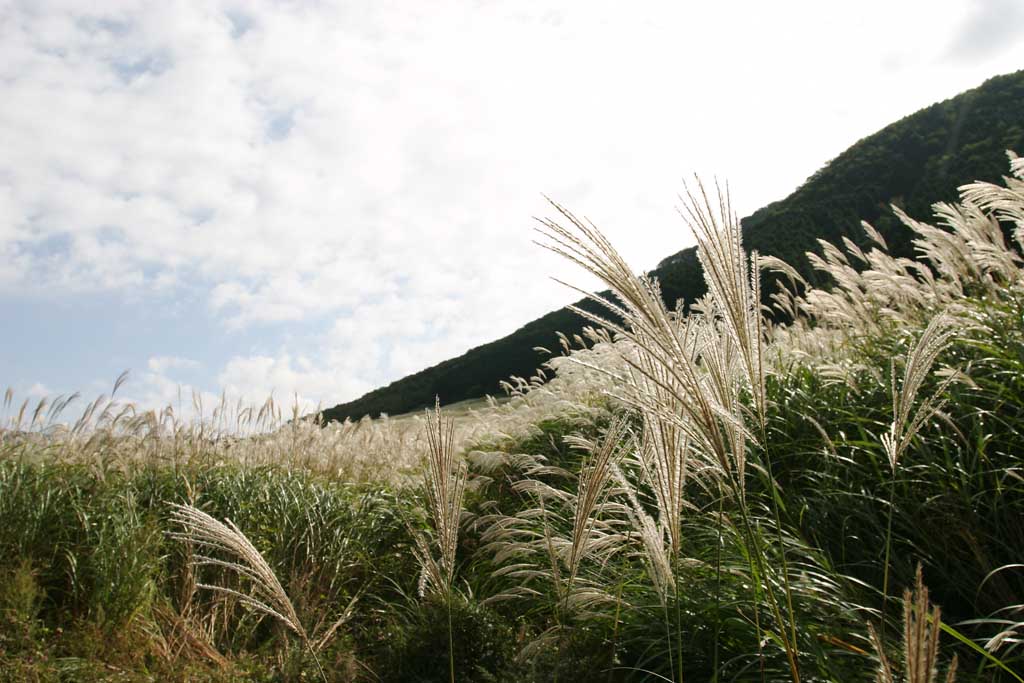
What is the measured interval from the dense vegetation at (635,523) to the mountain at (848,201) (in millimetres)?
23338

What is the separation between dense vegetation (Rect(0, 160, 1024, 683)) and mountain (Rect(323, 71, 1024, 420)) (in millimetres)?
23338

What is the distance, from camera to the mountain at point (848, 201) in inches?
1182

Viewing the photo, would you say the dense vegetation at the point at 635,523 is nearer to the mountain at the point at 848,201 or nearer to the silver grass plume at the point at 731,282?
the silver grass plume at the point at 731,282

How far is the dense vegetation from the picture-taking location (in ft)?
5.78

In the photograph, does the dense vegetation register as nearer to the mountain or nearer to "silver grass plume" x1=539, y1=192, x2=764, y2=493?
"silver grass plume" x1=539, y1=192, x2=764, y2=493

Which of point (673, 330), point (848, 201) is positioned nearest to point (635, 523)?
point (673, 330)

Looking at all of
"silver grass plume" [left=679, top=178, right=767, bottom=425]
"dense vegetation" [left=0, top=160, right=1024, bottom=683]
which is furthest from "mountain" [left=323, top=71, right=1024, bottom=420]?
"silver grass plume" [left=679, top=178, right=767, bottom=425]

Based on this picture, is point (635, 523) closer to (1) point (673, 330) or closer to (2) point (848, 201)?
(1) point (673, 330)

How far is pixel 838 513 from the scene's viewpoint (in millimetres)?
3623

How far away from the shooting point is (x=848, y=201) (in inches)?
1400

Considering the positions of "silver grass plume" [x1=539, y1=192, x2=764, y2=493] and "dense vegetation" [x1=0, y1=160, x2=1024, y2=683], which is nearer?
"silver grass plume" [x1=539, y1=192, x2=764, y2=493]

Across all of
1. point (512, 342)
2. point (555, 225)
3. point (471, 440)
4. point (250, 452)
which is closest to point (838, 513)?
point (555, 225)

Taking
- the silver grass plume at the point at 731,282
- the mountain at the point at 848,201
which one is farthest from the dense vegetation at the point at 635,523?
the mountain at the point at 848,201

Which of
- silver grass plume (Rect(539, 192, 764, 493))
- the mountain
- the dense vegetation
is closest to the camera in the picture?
silver grass plume (Rect(539, 192, 764, 493))
